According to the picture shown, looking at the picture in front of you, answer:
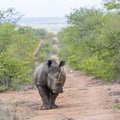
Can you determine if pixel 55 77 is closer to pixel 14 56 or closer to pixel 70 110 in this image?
pixel 70 110

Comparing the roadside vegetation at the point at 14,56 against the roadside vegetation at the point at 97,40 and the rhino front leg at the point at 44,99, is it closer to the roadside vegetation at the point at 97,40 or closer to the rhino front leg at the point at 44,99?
the roadside vegetation at the point at 97,40

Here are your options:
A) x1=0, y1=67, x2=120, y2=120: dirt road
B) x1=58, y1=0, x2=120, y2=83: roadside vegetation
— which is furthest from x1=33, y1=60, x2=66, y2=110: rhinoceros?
x1=58, y1=0, x2=120, y2=83: roadside vegetation

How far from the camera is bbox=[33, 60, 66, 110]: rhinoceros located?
50.8 feet

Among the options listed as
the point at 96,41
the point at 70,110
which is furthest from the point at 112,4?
the point at 70,110

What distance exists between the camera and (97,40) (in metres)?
28.8

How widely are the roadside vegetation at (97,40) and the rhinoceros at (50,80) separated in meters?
8.62

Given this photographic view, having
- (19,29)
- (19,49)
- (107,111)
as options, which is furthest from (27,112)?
(19,29)

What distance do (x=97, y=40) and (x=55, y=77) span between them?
44.7ft

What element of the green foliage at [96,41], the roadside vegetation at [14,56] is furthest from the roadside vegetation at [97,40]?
the roadside vegetation at [14,56]

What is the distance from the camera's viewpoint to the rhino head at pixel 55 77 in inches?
608

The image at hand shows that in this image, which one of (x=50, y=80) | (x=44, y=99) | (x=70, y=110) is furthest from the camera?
(x=44, y=99)

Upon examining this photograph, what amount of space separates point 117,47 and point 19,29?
3830 cm

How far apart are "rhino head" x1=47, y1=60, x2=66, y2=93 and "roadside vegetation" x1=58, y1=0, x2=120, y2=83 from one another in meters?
8.89

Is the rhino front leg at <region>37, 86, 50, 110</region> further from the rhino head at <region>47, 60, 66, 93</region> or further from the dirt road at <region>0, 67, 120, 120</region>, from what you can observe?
the rhino head at <region>47, 60, 66, 93</region>
